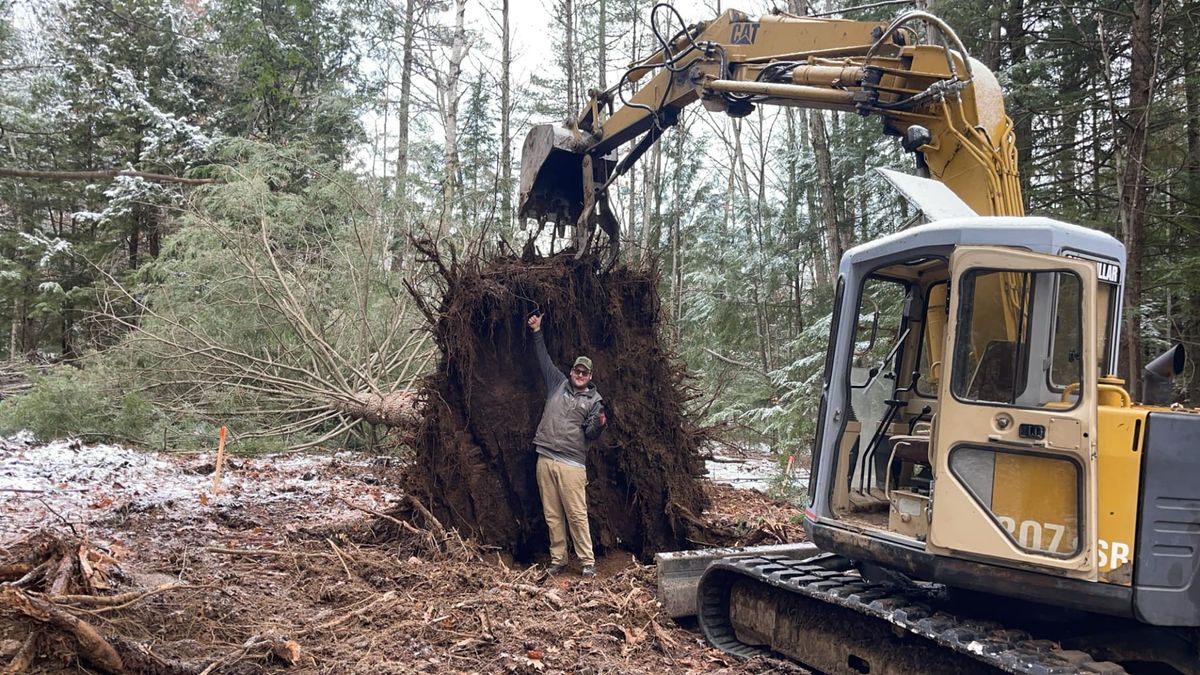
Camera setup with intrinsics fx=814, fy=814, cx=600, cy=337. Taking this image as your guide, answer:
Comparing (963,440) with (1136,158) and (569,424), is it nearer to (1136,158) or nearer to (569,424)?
(569,424)

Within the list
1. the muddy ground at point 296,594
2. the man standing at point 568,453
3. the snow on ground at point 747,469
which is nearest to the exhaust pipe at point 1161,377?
the muddy ground at point 296,594

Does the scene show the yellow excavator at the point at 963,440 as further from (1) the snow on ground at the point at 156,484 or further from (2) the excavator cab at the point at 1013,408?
(1) the snow on ground at the point at 156,484

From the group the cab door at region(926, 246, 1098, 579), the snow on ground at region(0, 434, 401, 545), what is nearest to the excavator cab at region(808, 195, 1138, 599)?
the cab door at region(926, 246, 1098, 579)

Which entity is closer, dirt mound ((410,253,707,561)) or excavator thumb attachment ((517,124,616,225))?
excavator thumb attachment ((517,124,616,225))

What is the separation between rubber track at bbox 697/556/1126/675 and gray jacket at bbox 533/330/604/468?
160 centimetres

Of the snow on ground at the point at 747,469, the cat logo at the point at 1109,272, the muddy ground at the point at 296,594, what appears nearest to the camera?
the cat logo at the point at 1109,272

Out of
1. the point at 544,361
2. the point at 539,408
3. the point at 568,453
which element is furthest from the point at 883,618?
the point at 539,408

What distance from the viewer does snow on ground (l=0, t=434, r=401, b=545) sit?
7262 mm

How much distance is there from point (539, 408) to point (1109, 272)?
4.38 m

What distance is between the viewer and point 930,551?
3766 millimetres

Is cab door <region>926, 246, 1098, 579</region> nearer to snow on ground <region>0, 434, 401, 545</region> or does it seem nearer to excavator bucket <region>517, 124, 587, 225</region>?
excavator bucket <region>517, 124, 587, 225</region>

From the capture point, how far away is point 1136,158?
8.79 m

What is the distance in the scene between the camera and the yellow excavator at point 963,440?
334 centimetres

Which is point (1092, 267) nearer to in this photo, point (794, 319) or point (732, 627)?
point (732, 627)
